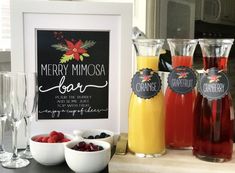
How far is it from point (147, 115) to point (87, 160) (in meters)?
0.17

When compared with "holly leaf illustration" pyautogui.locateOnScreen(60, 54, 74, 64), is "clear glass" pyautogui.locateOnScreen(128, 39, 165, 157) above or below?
below

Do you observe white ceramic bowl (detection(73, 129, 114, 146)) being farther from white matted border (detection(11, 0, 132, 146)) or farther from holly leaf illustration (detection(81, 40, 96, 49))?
holly leaf illustration (detection(81, 40, 96, 49))

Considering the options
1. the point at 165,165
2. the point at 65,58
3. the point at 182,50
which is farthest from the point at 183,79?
the point at 65,58

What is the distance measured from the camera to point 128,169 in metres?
0.80

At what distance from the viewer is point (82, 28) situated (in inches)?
38.2

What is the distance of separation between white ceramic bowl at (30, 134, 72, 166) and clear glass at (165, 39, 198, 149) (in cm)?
28

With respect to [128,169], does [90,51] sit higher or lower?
higher

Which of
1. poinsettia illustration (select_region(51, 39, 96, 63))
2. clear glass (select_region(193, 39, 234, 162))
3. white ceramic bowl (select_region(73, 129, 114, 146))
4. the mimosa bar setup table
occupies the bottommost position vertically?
the mimosa bar setup table

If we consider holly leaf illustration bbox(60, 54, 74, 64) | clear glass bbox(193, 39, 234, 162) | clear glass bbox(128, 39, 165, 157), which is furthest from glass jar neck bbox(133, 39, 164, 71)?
holly leaf illustration bbox(60, 54, 74, 64)

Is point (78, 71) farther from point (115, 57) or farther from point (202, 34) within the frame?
point (202, 34)

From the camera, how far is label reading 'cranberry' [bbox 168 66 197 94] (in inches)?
34.4

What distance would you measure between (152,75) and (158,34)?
1.51 meters

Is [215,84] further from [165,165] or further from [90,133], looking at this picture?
[90,133]

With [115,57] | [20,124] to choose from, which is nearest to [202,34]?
[115,57]
